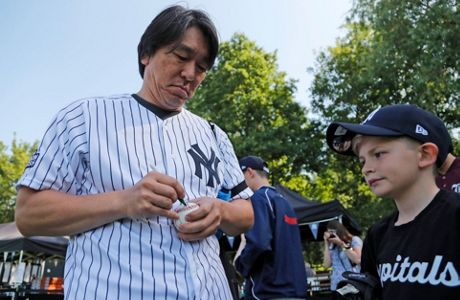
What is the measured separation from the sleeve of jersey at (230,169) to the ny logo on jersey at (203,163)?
11 cm

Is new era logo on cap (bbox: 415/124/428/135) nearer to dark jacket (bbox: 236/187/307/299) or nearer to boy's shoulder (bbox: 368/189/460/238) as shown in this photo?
boy's shoulder (bbox: 368/189/460/238)

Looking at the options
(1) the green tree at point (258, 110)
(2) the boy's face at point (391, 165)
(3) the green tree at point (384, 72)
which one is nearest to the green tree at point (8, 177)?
(1) the green tree at point (258, 110)

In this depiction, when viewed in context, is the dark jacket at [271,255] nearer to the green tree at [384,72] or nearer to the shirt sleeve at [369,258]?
the shirt sleeve at [369,258]

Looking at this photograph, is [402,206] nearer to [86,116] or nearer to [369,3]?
[86,116]

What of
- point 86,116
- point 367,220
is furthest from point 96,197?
point 367,220

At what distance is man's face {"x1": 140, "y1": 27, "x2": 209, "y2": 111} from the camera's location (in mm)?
1733

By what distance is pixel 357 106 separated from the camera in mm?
21594

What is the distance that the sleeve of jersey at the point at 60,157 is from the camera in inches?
55.2

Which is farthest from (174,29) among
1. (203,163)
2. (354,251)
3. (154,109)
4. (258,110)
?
(258,110)

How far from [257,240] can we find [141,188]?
2.77m

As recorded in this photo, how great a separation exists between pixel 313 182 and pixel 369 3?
35.3 feet

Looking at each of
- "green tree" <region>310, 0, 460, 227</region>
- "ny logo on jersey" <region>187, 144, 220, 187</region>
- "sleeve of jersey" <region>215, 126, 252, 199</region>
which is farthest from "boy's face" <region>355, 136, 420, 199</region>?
"green tree" <region>310, 0, 460, 227</region>

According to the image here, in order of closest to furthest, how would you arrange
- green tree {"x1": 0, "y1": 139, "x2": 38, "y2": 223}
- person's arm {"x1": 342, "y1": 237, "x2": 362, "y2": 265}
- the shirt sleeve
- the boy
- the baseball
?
the baseball, the boy, the shirt sleeve, person's arm {"x1": 342, "y1": 237, "x2": 362, "y2": 265}, green tree {"x1": 0, "y1": 139, "x2": 38, "y2": 223}

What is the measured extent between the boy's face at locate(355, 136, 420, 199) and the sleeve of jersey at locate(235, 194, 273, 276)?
2.03m
